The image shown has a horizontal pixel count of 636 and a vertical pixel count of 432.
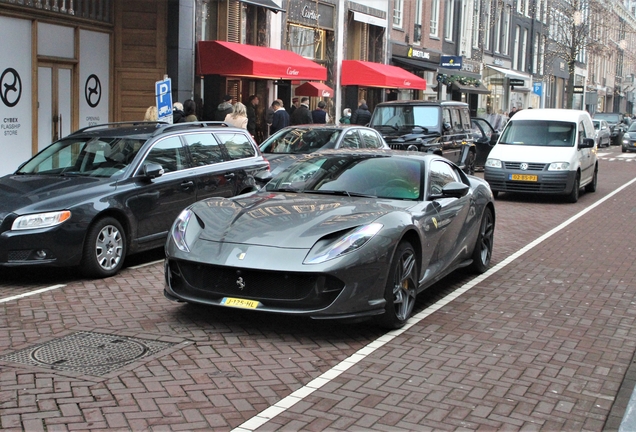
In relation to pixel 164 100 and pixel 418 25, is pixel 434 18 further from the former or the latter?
pixel 164 100

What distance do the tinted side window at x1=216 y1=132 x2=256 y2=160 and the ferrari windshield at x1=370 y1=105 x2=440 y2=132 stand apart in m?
8.48

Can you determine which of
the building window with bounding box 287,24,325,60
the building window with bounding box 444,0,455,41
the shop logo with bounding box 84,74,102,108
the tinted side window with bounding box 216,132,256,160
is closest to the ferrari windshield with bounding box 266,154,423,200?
the tinted side window with bounding box 216,132,256,160

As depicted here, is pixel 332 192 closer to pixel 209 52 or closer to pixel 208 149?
pixel 208 149

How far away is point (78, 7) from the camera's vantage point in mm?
18000

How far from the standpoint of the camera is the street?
189 inches

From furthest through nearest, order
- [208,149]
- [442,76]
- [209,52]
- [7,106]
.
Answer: [442,76]
[209,52]
[7,106]
[208,149]

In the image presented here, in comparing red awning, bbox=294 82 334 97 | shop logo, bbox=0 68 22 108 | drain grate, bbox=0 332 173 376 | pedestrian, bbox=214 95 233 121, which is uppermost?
red awning, bbox=294 82 334 97

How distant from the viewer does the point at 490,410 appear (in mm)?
4996

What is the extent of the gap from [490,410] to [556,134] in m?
13.8

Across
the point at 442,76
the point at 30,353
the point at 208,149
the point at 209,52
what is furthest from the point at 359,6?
the point at 30,353

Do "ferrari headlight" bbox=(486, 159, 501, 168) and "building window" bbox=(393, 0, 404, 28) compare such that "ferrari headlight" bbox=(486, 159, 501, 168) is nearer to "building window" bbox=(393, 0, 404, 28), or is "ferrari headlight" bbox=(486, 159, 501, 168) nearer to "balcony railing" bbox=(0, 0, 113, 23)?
"balcony railing" bbox=(0, 0, 113, 23)

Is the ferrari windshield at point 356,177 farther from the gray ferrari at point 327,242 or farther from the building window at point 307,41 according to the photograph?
the building window at point 307,41

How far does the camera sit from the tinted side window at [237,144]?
36.1ft

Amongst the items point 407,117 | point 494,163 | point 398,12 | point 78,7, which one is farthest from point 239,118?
point 398,12
